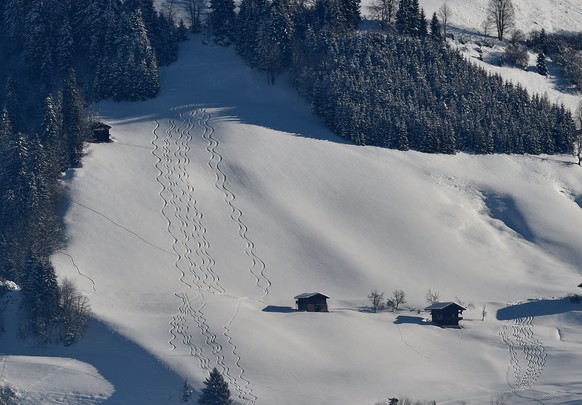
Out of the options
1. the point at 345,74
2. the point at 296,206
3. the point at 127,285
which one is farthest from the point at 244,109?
the point at 127,285

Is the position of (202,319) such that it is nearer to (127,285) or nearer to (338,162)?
(127,285)

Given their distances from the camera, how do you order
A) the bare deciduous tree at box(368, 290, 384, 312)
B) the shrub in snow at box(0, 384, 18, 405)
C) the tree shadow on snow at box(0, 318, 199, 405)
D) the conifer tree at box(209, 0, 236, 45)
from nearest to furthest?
1. the shrub in snow at box(0, 384, 18, 405)
2. the tree shadow on snow at box(0, 318, 199, 405)
3. the bare deciduous tree at box(368, 290, 384, 312)
4. the conifer tree at box(209, 0, 236, 45)

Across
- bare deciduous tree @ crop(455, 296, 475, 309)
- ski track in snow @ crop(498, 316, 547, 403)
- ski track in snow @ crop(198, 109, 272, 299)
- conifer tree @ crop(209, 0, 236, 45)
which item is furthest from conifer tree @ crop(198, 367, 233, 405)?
conifer tree @ crop(209, 0, 236, 45)

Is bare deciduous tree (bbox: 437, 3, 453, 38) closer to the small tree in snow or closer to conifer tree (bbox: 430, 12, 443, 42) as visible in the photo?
conifer tree (bbox: 430, 12, 443, 42)

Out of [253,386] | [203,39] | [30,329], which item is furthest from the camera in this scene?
[203,39]

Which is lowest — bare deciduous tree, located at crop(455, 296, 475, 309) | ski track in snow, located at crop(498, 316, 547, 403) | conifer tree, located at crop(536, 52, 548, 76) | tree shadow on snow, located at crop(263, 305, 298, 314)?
ski track in snow, located at crop(498, 316, 547, 403)

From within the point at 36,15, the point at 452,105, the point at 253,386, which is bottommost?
the point at 253,386

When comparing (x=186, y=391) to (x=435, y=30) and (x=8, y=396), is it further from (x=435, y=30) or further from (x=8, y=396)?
(x=435, y=30)

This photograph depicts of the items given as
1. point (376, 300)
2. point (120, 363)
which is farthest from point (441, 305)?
point (120, 363)
